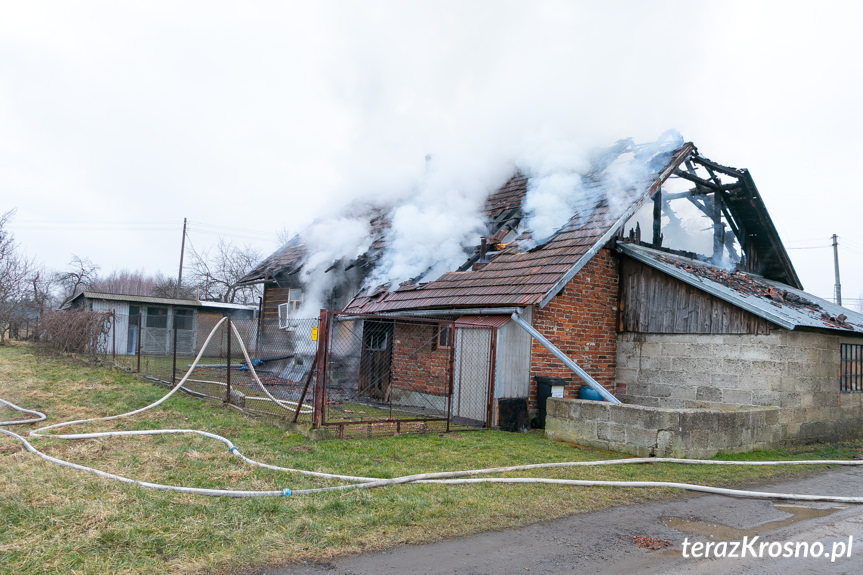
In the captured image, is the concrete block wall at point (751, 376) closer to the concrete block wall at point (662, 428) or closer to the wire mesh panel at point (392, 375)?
the concrete block wall at point (662, 428)

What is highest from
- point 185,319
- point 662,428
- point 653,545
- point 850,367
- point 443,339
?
point 185,319

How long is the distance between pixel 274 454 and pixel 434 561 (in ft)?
11.7

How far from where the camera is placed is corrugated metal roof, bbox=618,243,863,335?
10.1 metres

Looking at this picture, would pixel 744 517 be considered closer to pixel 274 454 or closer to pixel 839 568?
pixel 839 568

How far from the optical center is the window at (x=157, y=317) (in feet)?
93.8

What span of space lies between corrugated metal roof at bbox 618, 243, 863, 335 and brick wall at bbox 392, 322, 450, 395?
429cm

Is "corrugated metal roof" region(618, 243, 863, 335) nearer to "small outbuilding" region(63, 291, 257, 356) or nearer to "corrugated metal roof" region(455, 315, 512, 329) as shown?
"corrugated metal roof" region(455, 315, 512, 329)

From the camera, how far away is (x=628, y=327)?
12250mm

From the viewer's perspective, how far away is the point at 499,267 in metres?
11.9

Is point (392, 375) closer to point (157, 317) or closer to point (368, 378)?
point (368, 378)

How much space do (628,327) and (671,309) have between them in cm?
103

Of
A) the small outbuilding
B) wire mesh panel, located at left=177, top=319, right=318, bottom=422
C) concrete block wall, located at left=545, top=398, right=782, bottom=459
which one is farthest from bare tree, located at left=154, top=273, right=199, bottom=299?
concrete block wall, located at left=545, top=398, right=782, bottom=459

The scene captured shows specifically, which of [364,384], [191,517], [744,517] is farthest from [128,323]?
[744,517]

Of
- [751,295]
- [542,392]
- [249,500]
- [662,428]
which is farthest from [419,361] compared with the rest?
[249,500]
